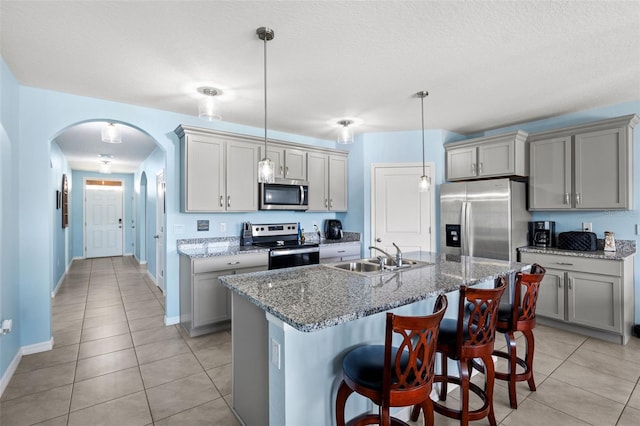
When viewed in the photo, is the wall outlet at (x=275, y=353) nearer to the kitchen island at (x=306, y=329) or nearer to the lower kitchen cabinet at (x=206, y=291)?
the kitchen island at (x=306, y=329)

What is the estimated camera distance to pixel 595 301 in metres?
3.26

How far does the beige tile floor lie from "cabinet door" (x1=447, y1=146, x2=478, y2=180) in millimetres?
2050

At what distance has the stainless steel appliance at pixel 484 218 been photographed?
12.3 feet

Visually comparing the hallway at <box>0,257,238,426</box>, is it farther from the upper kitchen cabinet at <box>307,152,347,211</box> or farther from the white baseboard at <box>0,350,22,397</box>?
the upper kitchen cabinet at <box>307,152,347,211</box>

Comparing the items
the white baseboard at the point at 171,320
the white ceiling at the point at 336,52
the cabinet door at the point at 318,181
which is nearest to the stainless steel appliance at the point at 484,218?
the white ceiling at the point at 336,52

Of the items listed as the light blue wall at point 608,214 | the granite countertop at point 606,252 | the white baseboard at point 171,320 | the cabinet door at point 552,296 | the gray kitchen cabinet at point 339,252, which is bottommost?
the white baseboard at point 171,320

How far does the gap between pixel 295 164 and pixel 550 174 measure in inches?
124

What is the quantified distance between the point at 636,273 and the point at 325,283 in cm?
367

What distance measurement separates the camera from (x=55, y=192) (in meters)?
5.32

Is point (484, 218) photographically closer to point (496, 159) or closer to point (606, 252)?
point (496, 159)

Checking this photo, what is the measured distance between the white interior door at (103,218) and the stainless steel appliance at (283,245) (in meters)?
6.68


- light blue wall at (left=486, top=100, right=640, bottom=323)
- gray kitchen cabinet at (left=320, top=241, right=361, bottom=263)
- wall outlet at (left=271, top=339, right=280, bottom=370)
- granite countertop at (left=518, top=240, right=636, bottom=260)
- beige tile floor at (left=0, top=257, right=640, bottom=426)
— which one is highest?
light blue wall at (left=486, top=100, right=640, bottom=323)

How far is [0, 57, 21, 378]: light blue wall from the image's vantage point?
2387 millimetres

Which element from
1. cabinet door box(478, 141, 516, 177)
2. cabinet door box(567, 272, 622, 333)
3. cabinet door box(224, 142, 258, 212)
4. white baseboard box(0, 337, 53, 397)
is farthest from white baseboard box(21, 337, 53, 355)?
cabinet door box(567, 272, 622, 333)
